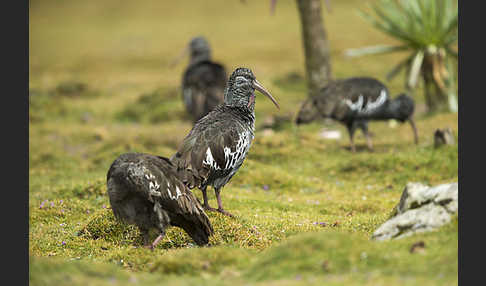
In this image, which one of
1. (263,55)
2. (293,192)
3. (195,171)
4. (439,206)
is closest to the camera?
(439,206)

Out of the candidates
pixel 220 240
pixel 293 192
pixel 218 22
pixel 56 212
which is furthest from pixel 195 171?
pixel 218 22

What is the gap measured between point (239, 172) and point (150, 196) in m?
6.51

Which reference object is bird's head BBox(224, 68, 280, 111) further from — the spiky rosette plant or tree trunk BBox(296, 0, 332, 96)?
tree trunk BBox(296, 0, 332, 96)

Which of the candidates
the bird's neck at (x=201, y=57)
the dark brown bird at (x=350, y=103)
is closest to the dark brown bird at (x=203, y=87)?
the bird's neck at (x=201, y=57)

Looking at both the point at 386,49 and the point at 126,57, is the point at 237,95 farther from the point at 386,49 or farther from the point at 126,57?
the point at 126,57

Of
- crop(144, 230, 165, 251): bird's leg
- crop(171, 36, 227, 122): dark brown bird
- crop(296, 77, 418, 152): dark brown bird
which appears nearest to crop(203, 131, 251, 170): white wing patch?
crop(144, 230, 165, 251): bird's leg

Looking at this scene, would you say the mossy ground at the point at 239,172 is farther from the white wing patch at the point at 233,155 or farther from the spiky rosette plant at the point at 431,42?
the spiky rosette plant at the point at 431,42

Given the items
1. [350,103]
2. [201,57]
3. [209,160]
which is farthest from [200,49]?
[209,160]

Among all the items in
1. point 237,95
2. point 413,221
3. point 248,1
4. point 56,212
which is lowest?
point 56,212

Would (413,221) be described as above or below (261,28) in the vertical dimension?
below

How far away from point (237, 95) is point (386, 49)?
11.9 meters

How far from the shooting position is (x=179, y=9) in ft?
145

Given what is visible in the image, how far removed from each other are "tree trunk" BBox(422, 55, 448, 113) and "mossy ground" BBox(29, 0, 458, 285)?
112 centimetres

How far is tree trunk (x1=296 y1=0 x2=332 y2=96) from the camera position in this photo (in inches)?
799
